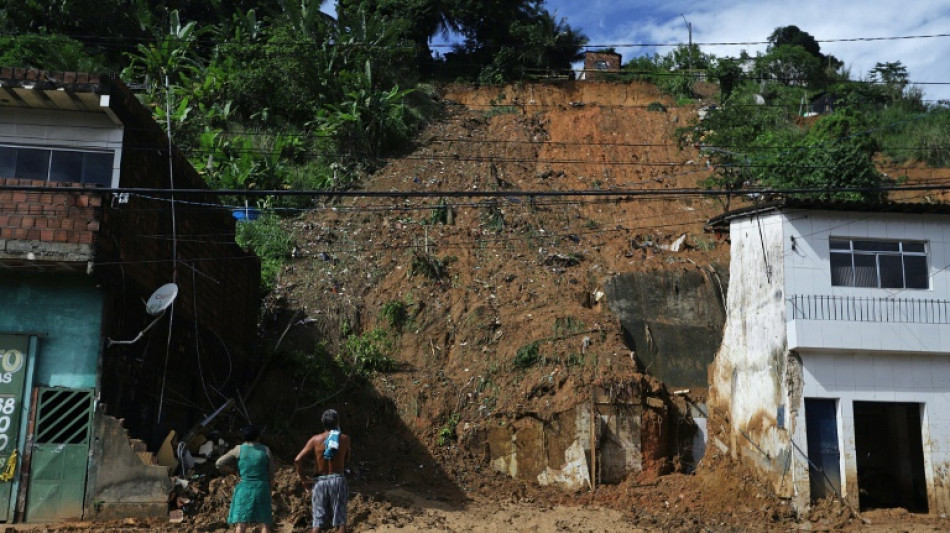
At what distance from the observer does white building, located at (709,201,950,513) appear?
1641 cm

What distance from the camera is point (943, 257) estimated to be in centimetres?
1750

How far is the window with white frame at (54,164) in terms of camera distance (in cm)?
1460

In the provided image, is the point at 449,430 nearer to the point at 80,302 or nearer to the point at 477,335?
the point at 477,335

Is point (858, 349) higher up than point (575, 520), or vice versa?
point (858, 349)

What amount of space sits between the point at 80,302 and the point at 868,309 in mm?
13510

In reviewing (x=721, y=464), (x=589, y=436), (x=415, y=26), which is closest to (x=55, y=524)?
(x=589, y=436)

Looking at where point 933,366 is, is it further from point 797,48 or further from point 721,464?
point 797,48

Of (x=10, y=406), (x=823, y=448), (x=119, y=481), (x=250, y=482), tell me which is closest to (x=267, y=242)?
(x=10, y=406)

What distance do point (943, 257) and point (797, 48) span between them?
32.4 meters

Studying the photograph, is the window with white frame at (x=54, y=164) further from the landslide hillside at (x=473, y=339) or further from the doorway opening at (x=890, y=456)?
the doorway opening at (x=890, y=456)

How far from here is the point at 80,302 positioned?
45.5ft

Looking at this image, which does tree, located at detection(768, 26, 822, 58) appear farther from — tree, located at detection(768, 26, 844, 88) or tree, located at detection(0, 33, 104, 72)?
tree, located at detection(0, 33, 104, 72)

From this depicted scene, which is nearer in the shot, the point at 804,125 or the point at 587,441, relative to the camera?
the point at 587,441

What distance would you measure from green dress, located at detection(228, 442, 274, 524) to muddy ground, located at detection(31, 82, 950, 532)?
3.83 meters
